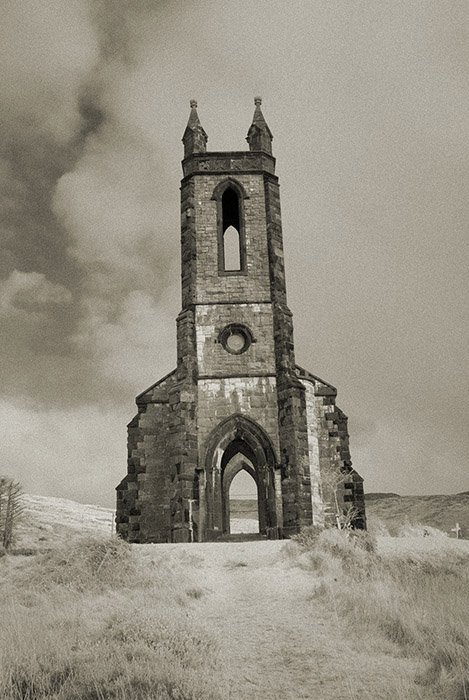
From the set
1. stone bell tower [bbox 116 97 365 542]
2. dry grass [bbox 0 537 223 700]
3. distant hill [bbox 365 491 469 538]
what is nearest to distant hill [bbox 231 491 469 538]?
distant hill [bbox 365 491 469 538]

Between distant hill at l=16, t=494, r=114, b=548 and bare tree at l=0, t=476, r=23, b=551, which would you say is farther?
distant hill at l=16, t=494, r=114, b=548

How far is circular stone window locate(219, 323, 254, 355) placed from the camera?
819 inches

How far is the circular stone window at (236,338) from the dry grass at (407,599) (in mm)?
7788

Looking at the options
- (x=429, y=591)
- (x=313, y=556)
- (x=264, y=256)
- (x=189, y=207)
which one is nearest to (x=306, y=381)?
(x=264, y=256)

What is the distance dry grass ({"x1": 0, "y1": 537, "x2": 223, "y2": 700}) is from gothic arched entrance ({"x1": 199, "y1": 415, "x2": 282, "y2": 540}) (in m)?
6.78

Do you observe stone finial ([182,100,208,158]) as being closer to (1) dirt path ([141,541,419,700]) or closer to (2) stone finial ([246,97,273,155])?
(2) stone finial ([246,97,273,155])

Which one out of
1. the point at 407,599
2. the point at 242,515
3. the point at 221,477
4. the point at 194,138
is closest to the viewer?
the point at 407,599

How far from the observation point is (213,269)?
2189 cm

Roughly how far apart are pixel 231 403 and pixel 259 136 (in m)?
11.0

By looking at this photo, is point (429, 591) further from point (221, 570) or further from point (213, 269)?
point (213, 269)

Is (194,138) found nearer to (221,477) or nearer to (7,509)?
(221,477)

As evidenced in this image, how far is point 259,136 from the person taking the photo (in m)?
24.1

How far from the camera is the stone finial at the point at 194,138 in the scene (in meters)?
23.9

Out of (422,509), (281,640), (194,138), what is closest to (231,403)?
(194,138)
